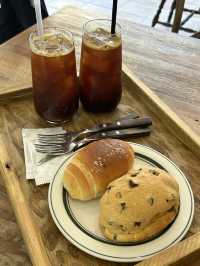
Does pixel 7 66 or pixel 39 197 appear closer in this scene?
pixel 39 197

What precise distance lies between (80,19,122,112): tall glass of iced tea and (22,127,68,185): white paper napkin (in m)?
0.10

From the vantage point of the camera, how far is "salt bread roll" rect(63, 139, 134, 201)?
0.57m

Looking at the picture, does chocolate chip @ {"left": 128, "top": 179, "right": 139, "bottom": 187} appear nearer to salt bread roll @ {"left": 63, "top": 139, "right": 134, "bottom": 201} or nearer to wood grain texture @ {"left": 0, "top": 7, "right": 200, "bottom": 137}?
salt bread roll @ {"left": 63, "top": 139, "right": 134, "bottom": 201}

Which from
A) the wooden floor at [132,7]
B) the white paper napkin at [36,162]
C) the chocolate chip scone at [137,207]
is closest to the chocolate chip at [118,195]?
the chocolate chip scone at [137,207]

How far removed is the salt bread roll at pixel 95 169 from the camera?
571 millimetres

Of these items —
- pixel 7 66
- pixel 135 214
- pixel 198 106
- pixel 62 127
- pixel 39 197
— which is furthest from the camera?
pixel 7 66

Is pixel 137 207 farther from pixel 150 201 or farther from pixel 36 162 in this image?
pixel 36 162

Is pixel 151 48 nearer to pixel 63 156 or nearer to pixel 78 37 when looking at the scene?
pixel 78 37

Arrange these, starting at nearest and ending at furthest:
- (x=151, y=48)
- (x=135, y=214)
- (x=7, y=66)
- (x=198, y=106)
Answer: (x=135, y=214) → (x=198, y=106) → (x=7, y=66) → (x=151, y=48)

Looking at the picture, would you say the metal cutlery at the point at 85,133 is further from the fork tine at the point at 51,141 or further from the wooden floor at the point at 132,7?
the wooden floor at the point at 132,7

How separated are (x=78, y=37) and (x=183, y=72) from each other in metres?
0.34

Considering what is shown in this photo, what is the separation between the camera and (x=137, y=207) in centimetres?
51

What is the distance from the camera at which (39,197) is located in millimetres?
623

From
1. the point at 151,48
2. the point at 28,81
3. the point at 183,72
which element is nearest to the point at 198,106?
the point at 183,72
